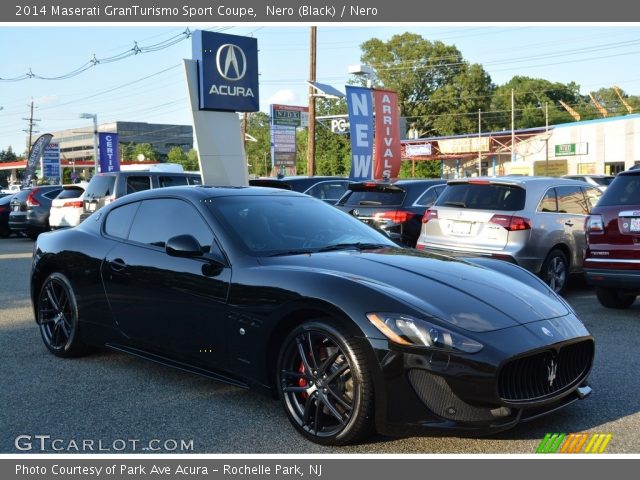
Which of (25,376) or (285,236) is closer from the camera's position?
(285,236)

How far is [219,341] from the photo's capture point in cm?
455

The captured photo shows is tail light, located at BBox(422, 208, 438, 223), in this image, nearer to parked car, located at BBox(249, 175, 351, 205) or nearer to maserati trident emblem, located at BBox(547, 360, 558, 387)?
parked car, located at BBox(249, 175, 351, 205)

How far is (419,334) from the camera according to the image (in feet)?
12.2

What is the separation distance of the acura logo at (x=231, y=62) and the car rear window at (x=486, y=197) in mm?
5888

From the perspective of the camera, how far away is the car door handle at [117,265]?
5390mm

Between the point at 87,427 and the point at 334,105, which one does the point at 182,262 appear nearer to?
the point at 87,427

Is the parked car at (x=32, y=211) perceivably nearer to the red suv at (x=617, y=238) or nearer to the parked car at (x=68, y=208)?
the parked car at (x=68, y=208)

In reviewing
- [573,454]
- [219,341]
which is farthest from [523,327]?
[219,341]

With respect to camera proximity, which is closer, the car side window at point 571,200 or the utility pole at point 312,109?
the car side window at point 571,200

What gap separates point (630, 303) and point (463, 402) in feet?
18.9

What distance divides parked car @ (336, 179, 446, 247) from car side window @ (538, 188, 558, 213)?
2.28m

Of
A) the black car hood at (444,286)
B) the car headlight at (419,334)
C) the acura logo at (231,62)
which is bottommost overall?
the car headlight at (419,334)

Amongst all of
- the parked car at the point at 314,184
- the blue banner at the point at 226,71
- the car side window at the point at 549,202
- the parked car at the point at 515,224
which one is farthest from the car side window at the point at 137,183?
the car side window at the point at 549,202

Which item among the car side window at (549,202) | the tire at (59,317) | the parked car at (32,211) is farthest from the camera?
the parked car at (32,211)
